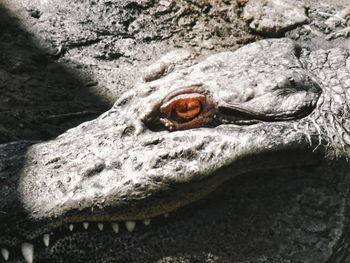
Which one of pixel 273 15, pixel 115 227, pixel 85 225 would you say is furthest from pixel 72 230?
pixel 273 15

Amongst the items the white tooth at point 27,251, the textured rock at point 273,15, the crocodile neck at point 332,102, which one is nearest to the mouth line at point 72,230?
the white tooth at point 27,251

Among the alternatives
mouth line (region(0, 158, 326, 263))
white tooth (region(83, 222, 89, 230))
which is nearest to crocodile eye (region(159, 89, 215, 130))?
mouth line (region(0, 158, 326, 263))

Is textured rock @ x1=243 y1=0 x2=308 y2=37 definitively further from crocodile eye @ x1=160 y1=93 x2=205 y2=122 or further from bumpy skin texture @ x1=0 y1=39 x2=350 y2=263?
crocodile eye @ x1=160 y1=93 x2=205 y2=122

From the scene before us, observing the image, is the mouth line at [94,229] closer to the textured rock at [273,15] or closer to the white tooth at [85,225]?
the white tooth at [85,225]

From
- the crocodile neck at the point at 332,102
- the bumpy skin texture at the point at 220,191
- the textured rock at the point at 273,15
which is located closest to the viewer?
the bumpy skin texture at the point at 220,191

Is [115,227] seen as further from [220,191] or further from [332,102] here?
[332,102]

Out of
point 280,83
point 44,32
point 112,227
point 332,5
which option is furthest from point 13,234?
point 332,5

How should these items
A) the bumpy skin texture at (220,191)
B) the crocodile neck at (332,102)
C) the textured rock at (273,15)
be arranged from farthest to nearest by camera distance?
the textured rock at (273,15), the crocodile neck at (332,102), the bumpy skin texture at (220,191)
